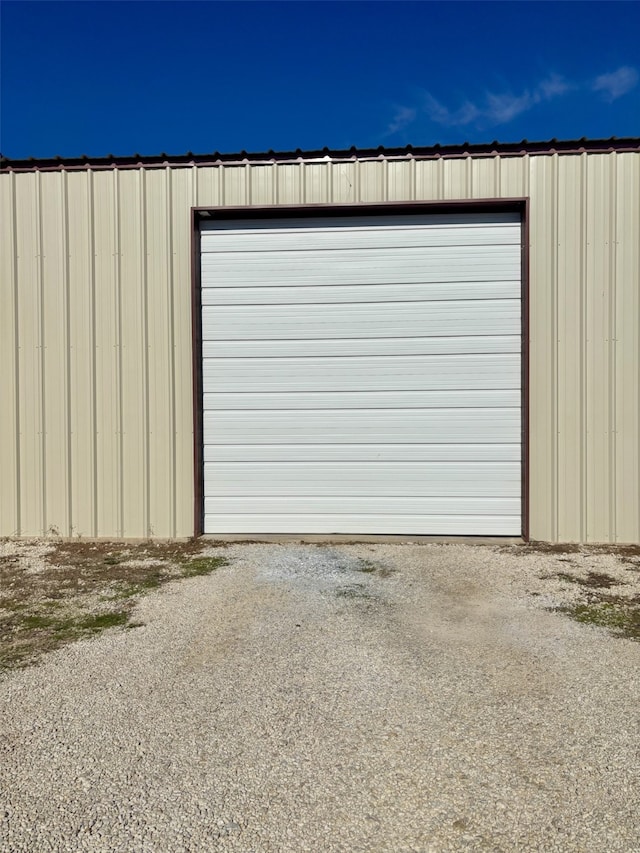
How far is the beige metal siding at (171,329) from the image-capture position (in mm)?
7129

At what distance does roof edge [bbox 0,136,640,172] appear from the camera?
724 cm

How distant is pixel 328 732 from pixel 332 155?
714 centimetres

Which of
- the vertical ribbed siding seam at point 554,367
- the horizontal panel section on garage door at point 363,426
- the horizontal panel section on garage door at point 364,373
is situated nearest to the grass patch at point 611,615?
the vertical ribbed siding seam at point 554,367

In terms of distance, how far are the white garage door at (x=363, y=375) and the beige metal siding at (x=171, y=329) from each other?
0.33m

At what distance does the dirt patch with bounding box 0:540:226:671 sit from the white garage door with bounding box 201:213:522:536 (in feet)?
3.75

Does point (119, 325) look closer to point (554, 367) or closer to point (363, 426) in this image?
point (363, 426)

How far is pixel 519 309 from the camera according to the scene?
7.33 meters

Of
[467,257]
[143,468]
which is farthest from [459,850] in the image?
[467,257]

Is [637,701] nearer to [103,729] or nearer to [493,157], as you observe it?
[103,729]

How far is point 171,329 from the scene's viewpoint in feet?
24.5

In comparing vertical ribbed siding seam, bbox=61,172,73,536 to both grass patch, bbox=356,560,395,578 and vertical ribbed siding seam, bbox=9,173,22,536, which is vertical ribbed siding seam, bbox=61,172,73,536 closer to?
vertical ribbed siding seam, bbox=9,173,22,536

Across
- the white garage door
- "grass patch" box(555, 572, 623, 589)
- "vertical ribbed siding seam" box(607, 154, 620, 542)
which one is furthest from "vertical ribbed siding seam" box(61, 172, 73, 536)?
"vertical ribbed siding seam" box(607, 154, 620, 542)

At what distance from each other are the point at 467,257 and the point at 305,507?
12.4 feet

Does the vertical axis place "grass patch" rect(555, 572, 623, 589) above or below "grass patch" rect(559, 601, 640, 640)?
above
